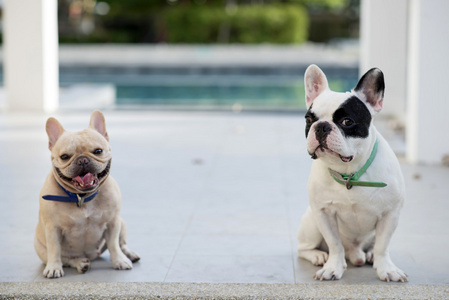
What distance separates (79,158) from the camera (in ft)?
12.3

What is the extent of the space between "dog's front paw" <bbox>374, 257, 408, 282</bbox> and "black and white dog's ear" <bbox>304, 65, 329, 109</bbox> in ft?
3.30

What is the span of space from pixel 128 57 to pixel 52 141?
65.5 feet

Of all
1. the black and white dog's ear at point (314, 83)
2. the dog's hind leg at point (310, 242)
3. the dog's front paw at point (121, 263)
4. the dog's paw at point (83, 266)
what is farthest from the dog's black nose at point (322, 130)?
the dog's paw at point (83, 266)

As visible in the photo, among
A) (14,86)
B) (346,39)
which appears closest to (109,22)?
(346,39)

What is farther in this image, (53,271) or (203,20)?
(203,20)

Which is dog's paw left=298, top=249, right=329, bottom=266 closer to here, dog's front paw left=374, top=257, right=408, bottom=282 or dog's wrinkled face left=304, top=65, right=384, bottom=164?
dog's front paw left=374, top=257, right=408, bottom=282

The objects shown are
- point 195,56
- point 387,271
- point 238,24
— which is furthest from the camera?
point 238,24

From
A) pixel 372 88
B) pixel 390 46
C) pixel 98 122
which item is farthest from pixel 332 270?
pixel 390 46

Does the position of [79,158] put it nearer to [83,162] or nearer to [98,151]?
[83,162]

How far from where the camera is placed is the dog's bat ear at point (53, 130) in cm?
391

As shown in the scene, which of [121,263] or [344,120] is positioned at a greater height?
[344,120]

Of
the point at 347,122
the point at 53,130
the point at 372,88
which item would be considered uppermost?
the point at 372,88

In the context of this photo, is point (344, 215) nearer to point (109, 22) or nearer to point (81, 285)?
point (81, 285)

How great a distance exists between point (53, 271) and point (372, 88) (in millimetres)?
2111
